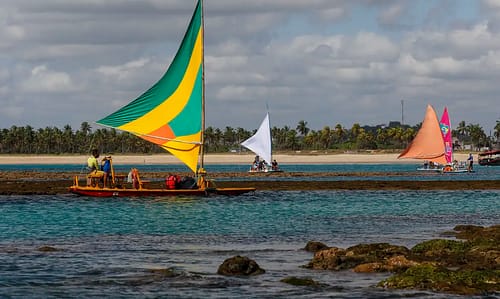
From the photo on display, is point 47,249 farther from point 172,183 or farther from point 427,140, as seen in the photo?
point 427,140

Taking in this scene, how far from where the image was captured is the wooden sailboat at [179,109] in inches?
2016

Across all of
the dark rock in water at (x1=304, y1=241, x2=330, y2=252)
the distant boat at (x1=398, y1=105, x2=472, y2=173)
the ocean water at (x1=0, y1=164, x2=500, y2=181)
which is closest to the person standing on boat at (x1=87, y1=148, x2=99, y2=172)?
the ocean water at (x1=0, y1=164, x2=500, y2=181)

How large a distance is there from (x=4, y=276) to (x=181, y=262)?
5133mm

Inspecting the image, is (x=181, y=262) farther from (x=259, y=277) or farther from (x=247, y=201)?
(x=247, y=201)

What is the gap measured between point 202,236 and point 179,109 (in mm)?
19046

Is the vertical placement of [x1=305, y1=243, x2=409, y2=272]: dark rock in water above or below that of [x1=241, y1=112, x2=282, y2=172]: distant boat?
below

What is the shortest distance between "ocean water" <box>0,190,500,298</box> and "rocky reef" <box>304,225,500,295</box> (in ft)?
1.81

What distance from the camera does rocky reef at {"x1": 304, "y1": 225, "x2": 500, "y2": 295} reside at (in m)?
20.7

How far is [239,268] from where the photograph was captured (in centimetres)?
2300

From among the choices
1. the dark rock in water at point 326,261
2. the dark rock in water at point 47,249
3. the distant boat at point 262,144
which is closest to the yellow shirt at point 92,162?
the dark rock in water at point 47,249

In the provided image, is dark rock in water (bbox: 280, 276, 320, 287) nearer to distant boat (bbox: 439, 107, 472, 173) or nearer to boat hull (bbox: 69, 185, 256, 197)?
boat hull (bbox: 69, 185, 256, 197)

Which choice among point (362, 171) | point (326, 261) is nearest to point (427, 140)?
point (362, 171)

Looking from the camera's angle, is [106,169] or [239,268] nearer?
[239,268]

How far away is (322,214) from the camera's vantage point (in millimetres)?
44219
